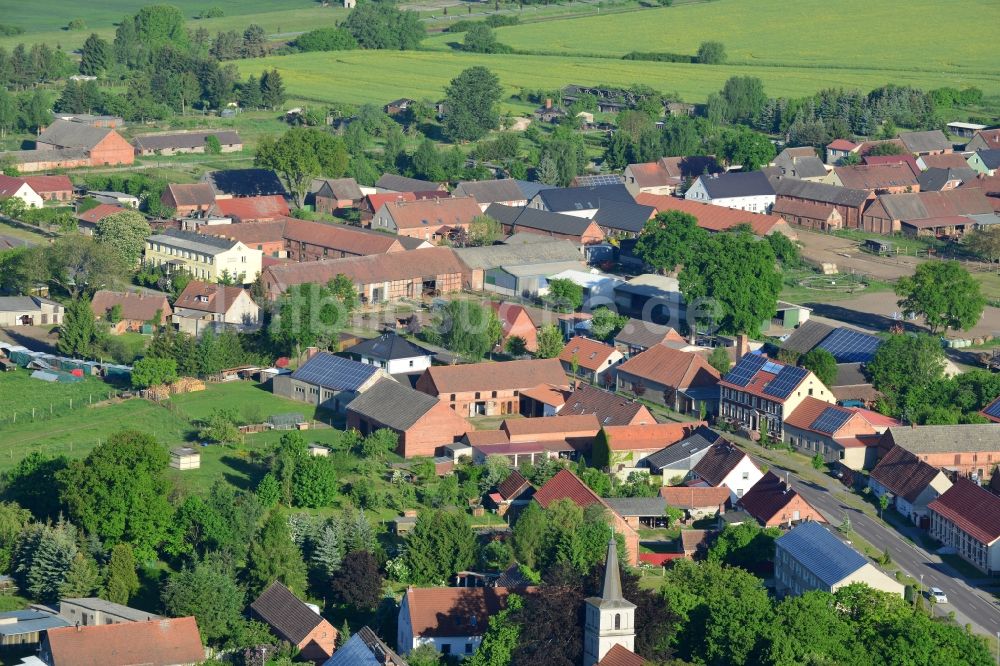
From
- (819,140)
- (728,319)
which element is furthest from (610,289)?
(819,140)

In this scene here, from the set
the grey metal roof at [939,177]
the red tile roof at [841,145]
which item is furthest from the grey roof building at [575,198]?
the red tile roof at [841,145]

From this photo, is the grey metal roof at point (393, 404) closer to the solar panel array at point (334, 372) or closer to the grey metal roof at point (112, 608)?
the solar panel array at point (334, 372)

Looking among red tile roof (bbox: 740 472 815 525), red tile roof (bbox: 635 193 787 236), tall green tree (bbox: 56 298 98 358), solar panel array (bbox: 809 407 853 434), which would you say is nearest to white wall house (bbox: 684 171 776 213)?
red tile roof (bbox: 635 193 787 236)

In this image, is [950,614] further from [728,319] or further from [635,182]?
[635,182]

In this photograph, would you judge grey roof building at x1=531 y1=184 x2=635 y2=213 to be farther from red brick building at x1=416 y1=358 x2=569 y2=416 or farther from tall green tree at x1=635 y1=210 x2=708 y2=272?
red brick building at x1=416 y1=358 x2=569 y2=416

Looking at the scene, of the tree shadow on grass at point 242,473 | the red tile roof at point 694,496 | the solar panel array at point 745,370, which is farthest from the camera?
the solar panel array at point 745,370

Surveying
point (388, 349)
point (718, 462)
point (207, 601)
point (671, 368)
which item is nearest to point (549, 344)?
point (671, 368)

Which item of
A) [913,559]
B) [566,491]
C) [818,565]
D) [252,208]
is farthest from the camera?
[252,208]

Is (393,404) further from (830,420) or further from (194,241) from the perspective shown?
(194,241)
